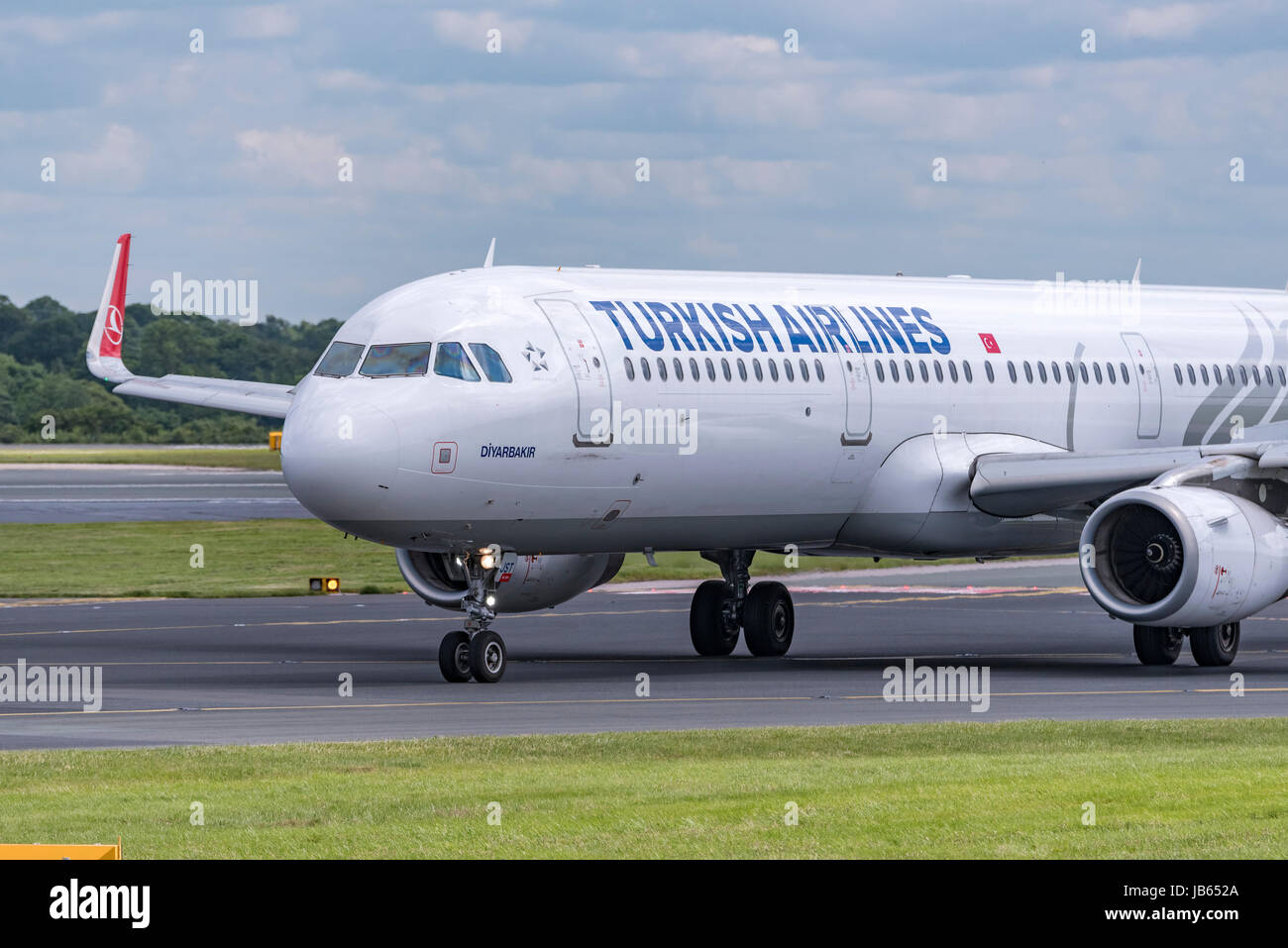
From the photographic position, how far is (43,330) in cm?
15025

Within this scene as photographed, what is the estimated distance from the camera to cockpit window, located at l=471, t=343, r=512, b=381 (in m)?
24.6

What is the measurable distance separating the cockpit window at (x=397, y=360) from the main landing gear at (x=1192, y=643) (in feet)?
31.7

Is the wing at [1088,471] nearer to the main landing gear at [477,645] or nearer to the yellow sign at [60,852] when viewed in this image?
the main landing gear at [477,645]

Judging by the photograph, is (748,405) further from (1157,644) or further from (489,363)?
(1157,644)

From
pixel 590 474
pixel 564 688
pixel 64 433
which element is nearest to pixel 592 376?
pixel 590 474

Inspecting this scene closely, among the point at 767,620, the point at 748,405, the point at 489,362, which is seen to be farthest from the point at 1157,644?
the point at 489,362

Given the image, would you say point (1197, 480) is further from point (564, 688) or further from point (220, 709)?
point (220, 709)

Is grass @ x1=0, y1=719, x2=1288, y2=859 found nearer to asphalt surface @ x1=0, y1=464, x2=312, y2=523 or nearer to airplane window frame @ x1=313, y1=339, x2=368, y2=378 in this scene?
airplane window frame @ x1=313, y1=339, x2=368, y2=378

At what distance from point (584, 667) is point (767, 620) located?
3.17 m

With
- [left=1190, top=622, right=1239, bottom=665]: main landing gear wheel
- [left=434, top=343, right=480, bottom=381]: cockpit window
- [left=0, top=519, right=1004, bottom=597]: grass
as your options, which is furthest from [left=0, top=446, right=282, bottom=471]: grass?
[left=434, top=343, right=480, bottom=381]: cockpit window

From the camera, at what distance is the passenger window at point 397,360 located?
79.8ft

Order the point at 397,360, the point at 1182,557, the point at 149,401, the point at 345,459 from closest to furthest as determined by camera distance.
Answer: the point at 345,459, the point at 397,360, the point at 1182,557, the point at 149,401

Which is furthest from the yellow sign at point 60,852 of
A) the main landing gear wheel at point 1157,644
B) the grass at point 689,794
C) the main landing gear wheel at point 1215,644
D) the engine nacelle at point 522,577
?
the main landing gear wheel at point 1157,644

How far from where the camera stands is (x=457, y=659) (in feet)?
81.7
